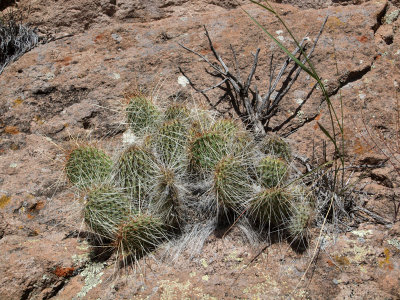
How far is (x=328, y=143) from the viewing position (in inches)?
124

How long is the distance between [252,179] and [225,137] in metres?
0.35

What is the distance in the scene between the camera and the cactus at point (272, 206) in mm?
2471

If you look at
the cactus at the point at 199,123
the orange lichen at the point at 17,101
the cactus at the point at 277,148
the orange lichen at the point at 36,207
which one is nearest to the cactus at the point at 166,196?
the cactus at the point at 199,123

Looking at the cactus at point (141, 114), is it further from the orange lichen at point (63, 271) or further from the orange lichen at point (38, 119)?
the orange lichen at point (63, 271)

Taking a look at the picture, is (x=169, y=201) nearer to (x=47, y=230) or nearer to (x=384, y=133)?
(x=47, y=230)

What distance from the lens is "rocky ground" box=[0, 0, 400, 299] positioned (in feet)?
7.66

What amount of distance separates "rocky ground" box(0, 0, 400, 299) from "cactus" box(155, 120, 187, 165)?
0.59 meters

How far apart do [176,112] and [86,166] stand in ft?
2.61

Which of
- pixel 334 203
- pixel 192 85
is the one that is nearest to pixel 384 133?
pixel 334 203

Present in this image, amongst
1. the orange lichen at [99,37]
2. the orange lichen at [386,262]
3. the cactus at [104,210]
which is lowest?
the orange lichen at [386,262]

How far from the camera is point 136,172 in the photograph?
8.70 ft

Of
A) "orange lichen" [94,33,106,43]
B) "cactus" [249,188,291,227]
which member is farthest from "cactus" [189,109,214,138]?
"orange lichen" [94,33,106,43]

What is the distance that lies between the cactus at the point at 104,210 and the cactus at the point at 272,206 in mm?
828

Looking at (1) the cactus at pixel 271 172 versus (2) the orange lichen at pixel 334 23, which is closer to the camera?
(1) the cactus at pixel 271 172
